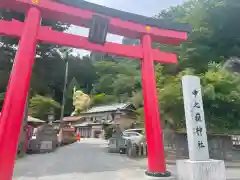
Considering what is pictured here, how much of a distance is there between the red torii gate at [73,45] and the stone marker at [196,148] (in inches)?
40.6

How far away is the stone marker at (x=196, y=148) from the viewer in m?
6.21

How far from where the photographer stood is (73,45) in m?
7.09

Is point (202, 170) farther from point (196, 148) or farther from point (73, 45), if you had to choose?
point (73, 45)

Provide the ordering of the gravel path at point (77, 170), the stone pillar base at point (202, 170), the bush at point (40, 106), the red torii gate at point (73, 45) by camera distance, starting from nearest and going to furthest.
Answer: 1. the red torii gate at point (73, 45)
2. the stone pillar base at point (202, 170)
3. the gravel path at point (77, 170)
4. the bush at point (40, 106)

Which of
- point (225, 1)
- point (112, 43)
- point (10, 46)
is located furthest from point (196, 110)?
point (225, 1)

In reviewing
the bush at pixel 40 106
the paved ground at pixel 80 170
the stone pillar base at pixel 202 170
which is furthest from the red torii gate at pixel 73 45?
the bush at pixel 40 106

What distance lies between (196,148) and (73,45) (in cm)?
493

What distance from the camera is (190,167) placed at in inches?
245

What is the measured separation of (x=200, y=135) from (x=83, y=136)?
117ft

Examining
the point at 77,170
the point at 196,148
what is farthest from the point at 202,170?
the point at 77,170

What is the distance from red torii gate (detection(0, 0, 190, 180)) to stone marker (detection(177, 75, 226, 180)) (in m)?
1.03

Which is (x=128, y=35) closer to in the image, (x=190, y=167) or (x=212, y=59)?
(x=190, y=167)

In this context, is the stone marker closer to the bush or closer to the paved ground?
the paved ground

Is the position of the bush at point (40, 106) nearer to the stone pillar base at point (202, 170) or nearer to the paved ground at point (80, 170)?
the paved ground at point (80, 170)
